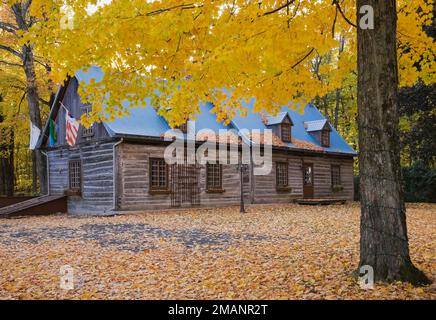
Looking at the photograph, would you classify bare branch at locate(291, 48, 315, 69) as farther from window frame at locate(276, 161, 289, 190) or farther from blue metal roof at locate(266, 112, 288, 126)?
window frame at locate(276, 161, 289, 190)

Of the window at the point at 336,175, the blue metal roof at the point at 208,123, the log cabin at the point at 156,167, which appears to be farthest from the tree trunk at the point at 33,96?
the window at the point at 336,175

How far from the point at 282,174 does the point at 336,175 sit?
5.99 m

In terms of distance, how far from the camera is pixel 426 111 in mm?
22922

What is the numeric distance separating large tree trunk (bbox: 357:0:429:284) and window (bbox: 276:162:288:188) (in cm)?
1954

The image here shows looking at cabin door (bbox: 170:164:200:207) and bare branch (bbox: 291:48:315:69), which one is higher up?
bare branch (bbox: 291:48:315:69)

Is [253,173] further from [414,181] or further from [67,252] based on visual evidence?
[67,252]

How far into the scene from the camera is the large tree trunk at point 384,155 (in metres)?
5.68

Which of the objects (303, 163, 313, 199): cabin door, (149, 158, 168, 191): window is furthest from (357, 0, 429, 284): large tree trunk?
(303, 163, 313, 199): cabin door

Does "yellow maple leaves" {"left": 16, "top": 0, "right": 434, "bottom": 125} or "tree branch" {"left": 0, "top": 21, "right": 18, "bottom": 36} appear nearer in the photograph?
"yellow maple leaves" {"left": 16, "top": 0, "right": 434, "bottom": 125}

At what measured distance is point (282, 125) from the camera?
2559 cm

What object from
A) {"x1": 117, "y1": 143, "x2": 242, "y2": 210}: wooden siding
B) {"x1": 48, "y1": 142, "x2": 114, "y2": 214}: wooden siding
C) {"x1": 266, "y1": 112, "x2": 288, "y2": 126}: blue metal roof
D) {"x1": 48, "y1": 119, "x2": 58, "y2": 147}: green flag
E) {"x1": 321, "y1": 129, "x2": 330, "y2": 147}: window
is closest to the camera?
{"x1": 117, "y1": 143, "x2": 242, "y2": 210}: wooden siding

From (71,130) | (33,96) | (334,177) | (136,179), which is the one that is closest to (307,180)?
(334,177)

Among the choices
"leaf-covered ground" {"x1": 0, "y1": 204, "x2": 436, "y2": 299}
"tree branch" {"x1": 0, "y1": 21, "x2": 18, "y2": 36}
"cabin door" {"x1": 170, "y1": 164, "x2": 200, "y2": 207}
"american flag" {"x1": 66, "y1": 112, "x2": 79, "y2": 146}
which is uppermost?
"tree branch" {"x1": 0, "y1": 21, "x2": 18, "y2": 36}

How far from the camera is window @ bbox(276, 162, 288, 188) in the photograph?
25.4 meters
